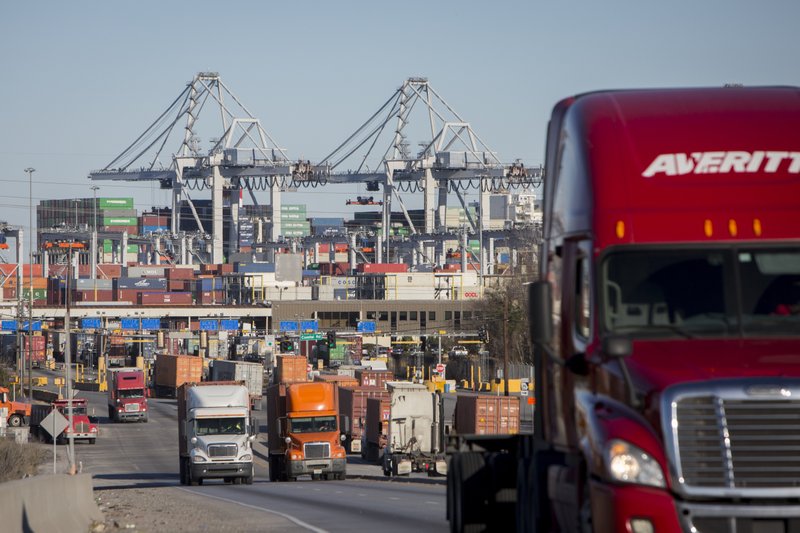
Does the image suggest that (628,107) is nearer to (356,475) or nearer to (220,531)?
(220,531)

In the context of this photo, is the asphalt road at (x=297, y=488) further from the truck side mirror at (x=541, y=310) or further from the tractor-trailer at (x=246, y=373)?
the tractor-trailer at (x=246, y=373)

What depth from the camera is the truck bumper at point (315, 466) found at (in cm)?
4022

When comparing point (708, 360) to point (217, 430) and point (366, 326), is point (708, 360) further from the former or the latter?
point (366, 326)

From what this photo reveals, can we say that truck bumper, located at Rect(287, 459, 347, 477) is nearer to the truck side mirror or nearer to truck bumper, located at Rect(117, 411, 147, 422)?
the truck side mirror

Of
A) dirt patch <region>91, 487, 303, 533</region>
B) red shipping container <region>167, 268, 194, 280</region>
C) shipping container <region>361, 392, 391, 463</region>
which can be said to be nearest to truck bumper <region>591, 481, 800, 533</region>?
dirt patch <region>91, 487, 303, 533</region>

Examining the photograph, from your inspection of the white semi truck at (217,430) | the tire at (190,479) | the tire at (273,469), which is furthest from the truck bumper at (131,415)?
the white semi truck at (217,430)

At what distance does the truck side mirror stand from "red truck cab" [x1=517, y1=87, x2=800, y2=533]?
1 cm

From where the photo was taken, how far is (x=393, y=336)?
138 meters

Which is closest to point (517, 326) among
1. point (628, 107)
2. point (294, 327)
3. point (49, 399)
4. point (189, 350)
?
point (49, 399)

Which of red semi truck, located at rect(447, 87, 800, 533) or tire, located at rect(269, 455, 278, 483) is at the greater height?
red semi truck, located at rect(447, 87, 800, 533)

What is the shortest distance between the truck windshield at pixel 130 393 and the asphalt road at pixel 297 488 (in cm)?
314

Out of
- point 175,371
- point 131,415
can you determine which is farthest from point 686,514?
point 175,371

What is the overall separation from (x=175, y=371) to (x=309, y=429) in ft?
185

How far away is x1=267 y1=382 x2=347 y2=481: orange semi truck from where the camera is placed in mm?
40062
